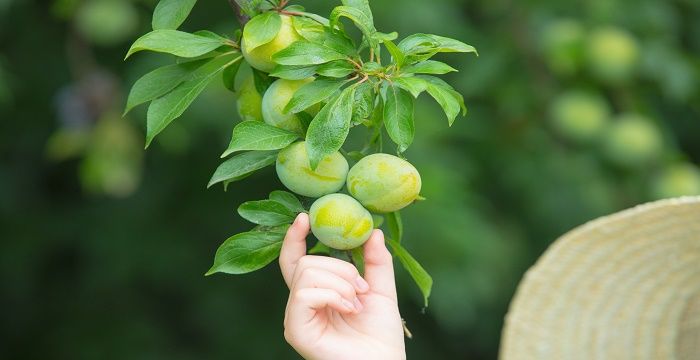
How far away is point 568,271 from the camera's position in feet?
3.75

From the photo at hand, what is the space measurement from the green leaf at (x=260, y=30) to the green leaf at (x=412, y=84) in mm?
107

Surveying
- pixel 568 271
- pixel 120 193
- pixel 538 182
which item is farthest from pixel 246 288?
pixel 568 271

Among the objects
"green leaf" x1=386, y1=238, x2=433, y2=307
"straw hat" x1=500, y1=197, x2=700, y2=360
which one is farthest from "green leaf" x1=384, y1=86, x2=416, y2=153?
"straw hat" x1=500, y1=197, x2=700, y2=360

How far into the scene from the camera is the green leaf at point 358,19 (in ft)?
2.53

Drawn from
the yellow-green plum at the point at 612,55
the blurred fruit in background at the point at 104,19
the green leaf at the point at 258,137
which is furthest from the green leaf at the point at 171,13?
the yellow-green plum at the point at 612,55

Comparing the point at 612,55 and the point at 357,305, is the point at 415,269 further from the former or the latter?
the point at 612,55

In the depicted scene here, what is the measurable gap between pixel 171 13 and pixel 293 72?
0.15m

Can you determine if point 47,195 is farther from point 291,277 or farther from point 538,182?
point 291,277

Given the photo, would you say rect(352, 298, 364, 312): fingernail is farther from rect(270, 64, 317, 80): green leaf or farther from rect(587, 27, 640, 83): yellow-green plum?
rect(587, 27, 640, 83): yellow-green plum

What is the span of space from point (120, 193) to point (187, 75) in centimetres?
138

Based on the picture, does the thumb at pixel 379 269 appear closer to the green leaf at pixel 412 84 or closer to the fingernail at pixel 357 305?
the fingernail at pixel 357 305

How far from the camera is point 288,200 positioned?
0.82 metres

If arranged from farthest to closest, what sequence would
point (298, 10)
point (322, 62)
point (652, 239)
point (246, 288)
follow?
point (246, 288)
point (652, 239)
point (298, 10)
point (322, 62)

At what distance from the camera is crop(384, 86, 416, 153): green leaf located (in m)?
0.77
